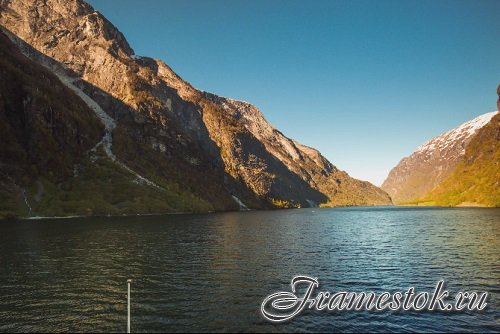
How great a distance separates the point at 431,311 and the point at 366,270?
18526 mm

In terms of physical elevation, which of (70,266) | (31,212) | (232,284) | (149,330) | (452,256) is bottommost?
(31,212)

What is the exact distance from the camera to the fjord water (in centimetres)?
3056

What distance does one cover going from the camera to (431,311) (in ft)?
108

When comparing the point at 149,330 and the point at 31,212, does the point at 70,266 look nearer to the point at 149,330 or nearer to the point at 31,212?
the point at 149,330

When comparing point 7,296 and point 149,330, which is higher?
point 149,330

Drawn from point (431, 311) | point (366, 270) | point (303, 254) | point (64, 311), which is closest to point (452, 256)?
point (366, 270)

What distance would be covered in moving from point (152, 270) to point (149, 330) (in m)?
23.6

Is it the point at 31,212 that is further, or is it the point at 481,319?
the point at 31,212

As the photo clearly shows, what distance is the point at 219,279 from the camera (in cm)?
4628

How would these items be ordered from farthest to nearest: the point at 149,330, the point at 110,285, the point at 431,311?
1. the point at 110,285
2. the point at 431,311
3. the point at 149,330

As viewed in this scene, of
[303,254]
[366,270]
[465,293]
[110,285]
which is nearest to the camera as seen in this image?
[465,293]

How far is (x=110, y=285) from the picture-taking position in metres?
43.3


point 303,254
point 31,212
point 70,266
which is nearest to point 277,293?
point 303,254

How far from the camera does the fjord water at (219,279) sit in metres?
30.6
